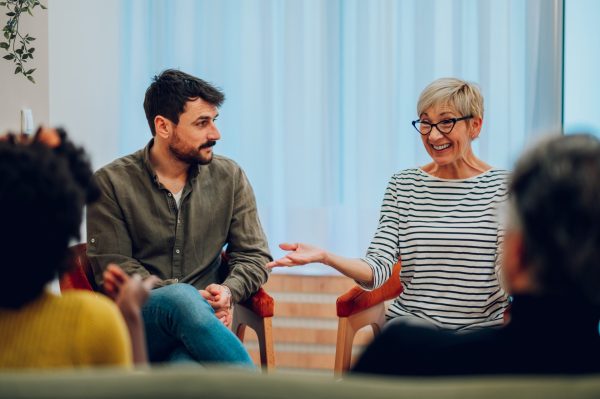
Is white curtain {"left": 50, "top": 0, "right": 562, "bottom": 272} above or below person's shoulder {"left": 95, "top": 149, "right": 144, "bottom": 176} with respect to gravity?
above

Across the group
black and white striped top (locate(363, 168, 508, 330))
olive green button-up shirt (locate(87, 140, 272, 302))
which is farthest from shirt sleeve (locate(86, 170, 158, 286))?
black and white striped top (locate(363, 168, 508, 330))

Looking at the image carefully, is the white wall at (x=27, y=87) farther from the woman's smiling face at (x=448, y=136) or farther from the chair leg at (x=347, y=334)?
the woman's smiling face at (x=448, y=136)

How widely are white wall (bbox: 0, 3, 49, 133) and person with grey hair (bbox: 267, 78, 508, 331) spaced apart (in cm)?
196

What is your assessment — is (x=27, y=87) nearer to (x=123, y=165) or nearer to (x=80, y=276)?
(x=123, y=165)

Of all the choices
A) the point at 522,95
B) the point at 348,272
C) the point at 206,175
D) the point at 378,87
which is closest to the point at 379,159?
the point at 378,87

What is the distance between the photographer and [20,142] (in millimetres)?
1350

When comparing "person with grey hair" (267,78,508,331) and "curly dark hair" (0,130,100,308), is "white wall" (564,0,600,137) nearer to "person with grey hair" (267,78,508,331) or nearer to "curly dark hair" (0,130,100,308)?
"person with grey hair" (267,78,508,331)

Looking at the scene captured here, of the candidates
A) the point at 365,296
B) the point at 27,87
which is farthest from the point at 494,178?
the point at 27,87

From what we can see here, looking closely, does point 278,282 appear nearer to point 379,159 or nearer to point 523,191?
point 379,159

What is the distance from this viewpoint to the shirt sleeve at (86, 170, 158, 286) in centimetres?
285

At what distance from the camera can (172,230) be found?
116 inches

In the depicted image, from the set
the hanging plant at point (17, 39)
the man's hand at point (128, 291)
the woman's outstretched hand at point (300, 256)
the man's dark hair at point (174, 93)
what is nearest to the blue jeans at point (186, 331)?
the woman's outstretched hand at point (300, 256)

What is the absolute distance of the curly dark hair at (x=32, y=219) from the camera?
47.8 inches

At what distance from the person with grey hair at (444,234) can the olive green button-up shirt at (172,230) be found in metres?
0.50
